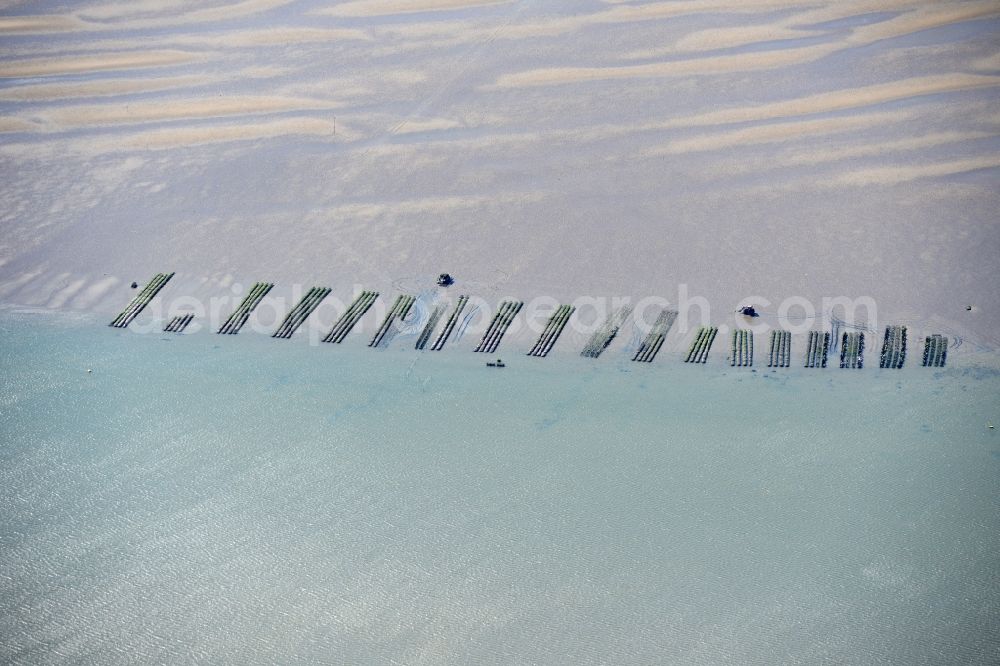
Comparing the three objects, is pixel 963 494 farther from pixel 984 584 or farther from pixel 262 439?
pixel 262 439

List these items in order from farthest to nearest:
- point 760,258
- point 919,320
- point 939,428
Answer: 1. point 760,258
2. point 919,320
3. point 939,428

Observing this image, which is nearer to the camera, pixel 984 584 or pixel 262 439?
pixel 984 584

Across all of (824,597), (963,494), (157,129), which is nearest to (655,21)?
(157,129)

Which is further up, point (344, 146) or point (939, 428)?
point (344, 146)

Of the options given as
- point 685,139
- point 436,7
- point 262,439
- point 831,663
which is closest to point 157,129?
point 436,7

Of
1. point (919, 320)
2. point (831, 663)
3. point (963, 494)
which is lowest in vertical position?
point (831, 663)

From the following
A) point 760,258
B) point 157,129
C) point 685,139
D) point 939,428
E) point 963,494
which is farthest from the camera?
point 157,129
